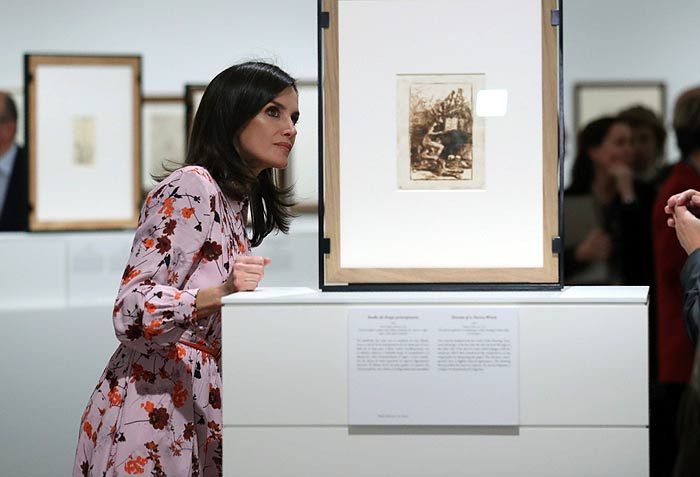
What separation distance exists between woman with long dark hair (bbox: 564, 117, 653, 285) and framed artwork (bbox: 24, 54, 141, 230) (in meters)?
1.95

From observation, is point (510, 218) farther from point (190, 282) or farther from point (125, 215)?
point (125, 215)

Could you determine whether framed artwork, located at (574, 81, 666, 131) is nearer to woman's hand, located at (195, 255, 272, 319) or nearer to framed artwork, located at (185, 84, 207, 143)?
framed artwork, located at (185, 84, 207, 143)

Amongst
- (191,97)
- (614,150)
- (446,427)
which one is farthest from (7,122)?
(446,427)

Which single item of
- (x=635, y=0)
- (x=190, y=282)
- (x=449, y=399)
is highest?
(x=635, y=0)

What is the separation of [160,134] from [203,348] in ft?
7.68

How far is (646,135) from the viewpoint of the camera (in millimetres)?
4445

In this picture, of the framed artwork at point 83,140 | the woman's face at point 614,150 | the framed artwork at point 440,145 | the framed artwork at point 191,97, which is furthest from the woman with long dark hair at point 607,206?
the framed artwork at point 440,145

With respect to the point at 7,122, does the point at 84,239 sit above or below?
below

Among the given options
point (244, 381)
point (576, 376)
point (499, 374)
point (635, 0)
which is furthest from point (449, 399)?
point (635, 0)

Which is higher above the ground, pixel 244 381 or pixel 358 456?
pixel 244 381

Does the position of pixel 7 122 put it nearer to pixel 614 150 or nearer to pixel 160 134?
pixel 160 134

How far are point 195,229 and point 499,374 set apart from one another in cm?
67

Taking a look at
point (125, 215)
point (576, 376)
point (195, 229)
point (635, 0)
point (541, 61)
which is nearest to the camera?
point (576, 376)

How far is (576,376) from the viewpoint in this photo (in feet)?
5.27
